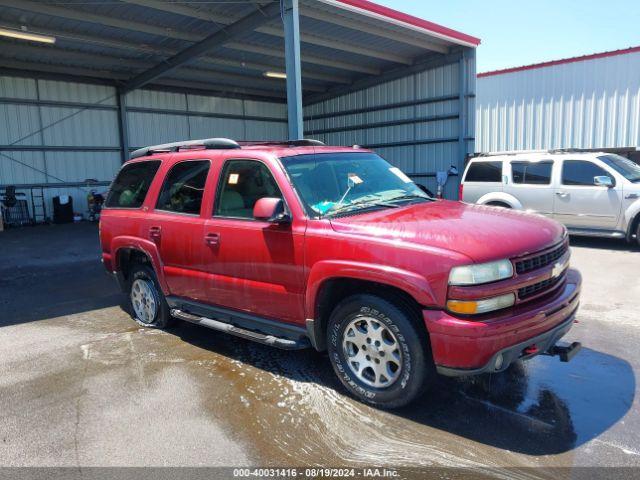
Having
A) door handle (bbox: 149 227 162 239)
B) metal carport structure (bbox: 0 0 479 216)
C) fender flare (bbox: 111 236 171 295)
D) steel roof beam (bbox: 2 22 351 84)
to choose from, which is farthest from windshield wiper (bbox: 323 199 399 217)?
steel roof beam (bbox: 2 22 351 84)

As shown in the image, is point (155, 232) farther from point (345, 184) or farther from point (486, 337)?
point (486, 337)

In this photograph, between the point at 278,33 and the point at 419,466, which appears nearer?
the point at 419,466

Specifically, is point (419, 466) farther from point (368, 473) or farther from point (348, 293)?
point (348, 293)

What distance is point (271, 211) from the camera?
3646mm

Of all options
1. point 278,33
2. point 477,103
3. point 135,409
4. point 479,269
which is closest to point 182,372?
point 135,409

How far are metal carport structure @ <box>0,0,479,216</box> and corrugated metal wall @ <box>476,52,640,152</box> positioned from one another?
202 cm

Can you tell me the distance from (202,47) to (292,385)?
13539 millimetres

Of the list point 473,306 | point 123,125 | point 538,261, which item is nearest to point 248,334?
point 473,306

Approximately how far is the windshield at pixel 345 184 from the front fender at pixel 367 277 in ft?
1.65

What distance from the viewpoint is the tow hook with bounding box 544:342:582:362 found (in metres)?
3.45

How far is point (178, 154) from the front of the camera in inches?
198

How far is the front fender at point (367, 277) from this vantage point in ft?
10.1

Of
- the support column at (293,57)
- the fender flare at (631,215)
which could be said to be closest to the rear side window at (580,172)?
the fender flare at (631,215)

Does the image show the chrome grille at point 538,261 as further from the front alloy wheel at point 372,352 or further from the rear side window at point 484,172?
the rear side window at point 484,172
